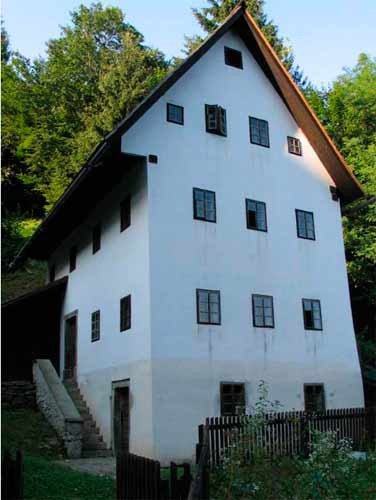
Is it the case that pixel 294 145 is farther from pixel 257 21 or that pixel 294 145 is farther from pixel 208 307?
pixel 257 21

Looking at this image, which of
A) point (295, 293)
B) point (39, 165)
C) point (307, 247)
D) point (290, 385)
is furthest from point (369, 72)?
point (39, 165)

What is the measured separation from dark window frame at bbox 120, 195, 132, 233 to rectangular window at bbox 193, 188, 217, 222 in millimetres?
1994

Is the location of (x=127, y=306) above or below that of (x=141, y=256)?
below

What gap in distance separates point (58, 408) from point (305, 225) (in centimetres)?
966

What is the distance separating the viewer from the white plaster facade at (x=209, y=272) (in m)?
14.1

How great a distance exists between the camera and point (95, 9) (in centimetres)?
4459

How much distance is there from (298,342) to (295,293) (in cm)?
151

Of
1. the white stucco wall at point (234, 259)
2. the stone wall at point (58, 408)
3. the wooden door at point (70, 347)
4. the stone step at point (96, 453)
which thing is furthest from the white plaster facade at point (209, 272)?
the stone wall at point (58, 408)

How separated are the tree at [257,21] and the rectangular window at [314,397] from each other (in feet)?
74.5

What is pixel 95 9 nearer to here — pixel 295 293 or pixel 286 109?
pixel 286 109

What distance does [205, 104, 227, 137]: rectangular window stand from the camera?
55.1 feet

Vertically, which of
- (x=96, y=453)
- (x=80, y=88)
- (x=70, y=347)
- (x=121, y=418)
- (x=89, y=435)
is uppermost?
(x=80, y=88)

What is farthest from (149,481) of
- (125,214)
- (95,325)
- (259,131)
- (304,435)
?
(259,131)

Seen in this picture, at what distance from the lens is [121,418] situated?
15.4 m
